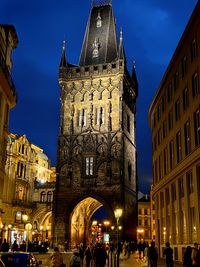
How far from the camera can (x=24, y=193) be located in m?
70.9

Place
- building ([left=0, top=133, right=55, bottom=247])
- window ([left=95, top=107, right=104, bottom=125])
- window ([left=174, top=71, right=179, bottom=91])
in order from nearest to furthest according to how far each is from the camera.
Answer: window ([left=174, top=71, right=179, bottom=91]) < window ([left=95, top=107, right=104, bottom=125]) < building ([left=0, top=133, right=55, bottom=247])

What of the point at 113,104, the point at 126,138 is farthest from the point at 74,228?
the point at 113,104

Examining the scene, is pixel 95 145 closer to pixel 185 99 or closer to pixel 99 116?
pixel 99 116

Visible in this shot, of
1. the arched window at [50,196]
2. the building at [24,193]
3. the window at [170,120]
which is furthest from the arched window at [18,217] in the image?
the window at [170,120]

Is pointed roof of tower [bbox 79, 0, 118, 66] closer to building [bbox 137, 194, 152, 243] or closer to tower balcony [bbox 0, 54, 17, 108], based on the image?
tower balcony [bbox 0, 54, 17, 108]

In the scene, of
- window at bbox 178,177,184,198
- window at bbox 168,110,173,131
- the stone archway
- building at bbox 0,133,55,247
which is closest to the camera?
window at bbox 178,177,184,198

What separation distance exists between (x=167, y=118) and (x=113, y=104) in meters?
21.9

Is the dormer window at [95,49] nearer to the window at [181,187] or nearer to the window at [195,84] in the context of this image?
the window at [181,187]

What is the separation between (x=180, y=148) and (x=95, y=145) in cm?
2590

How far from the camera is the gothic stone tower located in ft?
184

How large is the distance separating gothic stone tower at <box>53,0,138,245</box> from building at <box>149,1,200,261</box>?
46.8 ft

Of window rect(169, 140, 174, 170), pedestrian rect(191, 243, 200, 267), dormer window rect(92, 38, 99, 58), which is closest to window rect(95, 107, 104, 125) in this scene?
dormer window rect(92, 38, 99, 58)

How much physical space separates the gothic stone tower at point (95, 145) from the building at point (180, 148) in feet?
46.8

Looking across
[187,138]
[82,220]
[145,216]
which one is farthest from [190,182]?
[145,216]
